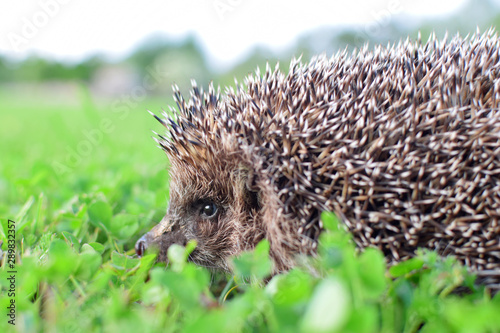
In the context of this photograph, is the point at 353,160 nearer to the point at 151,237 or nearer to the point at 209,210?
the point at 209,210

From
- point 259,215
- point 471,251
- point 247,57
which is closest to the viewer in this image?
point 471,251

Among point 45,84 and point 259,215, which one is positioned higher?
point 45,84

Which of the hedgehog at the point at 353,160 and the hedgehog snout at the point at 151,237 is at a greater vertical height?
the hedgehog at the point at 353,160

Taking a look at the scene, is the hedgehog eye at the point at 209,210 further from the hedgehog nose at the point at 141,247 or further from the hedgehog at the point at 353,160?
the hedgehog nose at the point at 141,247

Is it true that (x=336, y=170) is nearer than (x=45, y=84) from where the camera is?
Yes

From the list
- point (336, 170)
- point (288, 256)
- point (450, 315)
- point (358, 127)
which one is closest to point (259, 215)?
point (288, 256)

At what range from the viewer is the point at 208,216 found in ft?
10.1

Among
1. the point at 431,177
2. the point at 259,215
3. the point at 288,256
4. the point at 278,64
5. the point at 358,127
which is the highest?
the point at 278,64

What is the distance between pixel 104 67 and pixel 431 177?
2090 inches

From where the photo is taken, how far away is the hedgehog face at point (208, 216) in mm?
2891

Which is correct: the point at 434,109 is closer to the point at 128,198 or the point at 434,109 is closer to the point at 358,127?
the point at 358,127

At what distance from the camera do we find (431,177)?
2.22 m

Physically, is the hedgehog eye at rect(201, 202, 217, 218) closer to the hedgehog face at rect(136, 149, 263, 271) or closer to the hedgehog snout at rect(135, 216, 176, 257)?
the hedgehog face at rect(136, 149, 263, 271)

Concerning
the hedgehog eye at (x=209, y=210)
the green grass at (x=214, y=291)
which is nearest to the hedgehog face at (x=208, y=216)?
the hedgehog eye at (x=209, y=210)
